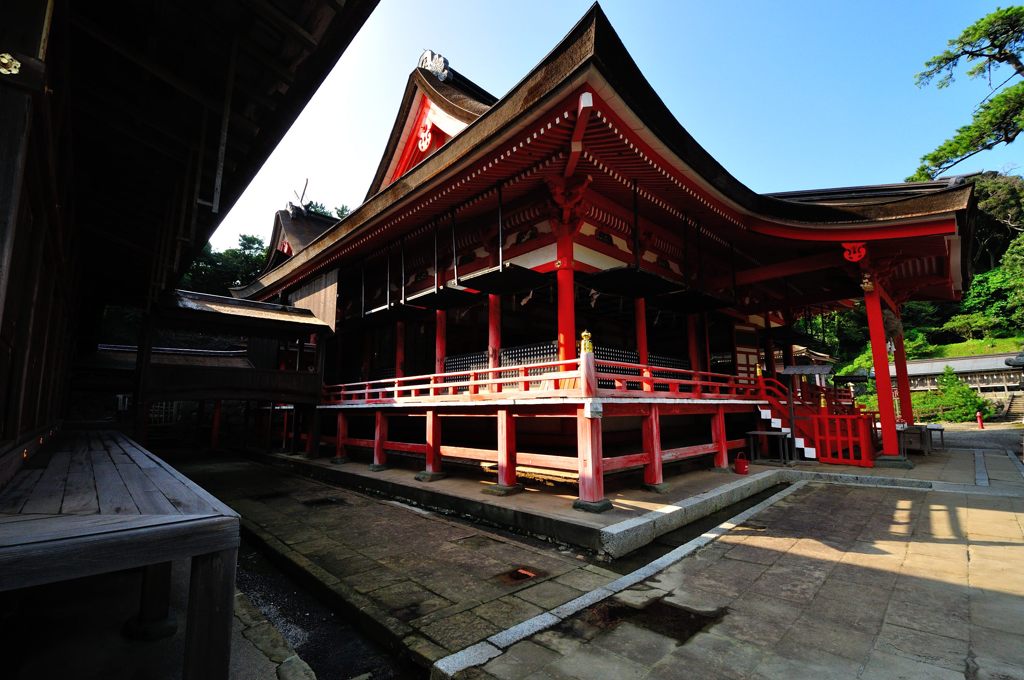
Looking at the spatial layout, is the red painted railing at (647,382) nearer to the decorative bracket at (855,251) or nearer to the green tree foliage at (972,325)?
the decorative bracket at (855,251)

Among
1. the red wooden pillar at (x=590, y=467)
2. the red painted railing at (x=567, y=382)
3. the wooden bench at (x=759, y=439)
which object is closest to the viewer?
the red wooden pillar at (x=590, y=467)

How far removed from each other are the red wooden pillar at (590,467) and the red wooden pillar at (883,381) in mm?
7376

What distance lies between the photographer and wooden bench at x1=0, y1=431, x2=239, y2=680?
5.50 feet

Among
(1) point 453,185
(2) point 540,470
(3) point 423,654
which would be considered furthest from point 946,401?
(3) point 423,654

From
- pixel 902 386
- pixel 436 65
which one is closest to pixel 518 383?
pixel 436 65

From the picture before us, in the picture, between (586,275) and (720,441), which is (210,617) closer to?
(586,275)

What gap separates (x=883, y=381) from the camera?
9906 mm

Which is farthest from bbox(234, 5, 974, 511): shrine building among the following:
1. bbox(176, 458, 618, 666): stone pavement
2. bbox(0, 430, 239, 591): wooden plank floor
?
bbox(0, 430, 239, 591): wooden plank floor

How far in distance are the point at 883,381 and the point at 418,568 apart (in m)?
10.8

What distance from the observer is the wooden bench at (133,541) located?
1676 mm

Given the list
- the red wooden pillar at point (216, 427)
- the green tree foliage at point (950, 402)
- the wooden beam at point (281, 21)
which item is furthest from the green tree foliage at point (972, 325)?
the red wooden pillar at point (216, 427)

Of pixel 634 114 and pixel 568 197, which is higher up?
pixel 634 114

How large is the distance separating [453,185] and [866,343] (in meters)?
47.2

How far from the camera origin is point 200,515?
6.91 ft
